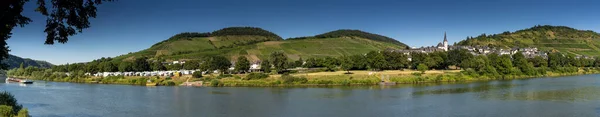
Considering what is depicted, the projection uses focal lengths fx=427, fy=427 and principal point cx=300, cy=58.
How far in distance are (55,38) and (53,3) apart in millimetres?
741

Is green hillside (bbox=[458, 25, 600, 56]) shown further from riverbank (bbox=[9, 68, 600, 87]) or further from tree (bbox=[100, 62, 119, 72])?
tree (bbox=[100, 62, 119, 72])

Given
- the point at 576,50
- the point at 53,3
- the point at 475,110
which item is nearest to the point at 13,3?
the point at 53,3

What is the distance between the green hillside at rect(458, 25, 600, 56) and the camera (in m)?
140

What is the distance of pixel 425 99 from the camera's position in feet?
123

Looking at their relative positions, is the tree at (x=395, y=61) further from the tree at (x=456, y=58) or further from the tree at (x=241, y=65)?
the tree at (x=241, y=65)

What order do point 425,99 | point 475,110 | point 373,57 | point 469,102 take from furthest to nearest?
point 373,57 → point 425,99 → point 469,102 → point 475,110

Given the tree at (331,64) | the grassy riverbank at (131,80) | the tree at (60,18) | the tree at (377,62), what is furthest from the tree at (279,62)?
the tree at (60,18)

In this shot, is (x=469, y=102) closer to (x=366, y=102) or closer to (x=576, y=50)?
(x=366, y=102)

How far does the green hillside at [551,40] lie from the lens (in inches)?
5512

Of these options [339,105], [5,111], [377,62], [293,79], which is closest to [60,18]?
[5,111]

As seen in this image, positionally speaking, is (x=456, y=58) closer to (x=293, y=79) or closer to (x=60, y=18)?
(x=293, y=79)

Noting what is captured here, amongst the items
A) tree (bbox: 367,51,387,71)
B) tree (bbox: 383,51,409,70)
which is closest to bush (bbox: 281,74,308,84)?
tree (bbox: 367,51,387,71)

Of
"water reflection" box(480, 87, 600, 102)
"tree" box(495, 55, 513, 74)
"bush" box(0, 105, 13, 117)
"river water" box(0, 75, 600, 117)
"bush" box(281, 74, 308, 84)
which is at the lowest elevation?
"river water" box(0, 75, 600, 117)

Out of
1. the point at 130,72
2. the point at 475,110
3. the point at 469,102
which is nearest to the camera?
the point at 475,110
